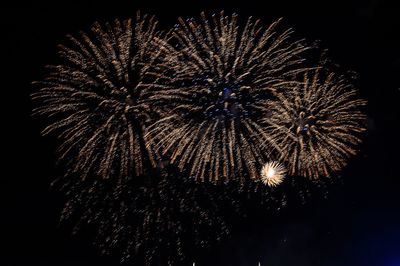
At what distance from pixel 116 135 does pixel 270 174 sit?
18.1 feet

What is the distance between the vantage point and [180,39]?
23.4 metres

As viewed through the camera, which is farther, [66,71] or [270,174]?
[270,174]

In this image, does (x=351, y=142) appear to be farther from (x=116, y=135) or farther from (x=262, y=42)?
(x=116, y=135)

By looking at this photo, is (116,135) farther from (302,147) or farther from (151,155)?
(302,147)

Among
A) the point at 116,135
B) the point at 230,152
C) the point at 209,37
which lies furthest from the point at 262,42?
the point at 116,135

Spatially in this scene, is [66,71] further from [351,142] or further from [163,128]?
[351,142]

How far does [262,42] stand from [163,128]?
422 cm

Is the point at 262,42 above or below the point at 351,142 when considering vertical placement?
above

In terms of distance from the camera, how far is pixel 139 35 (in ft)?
77.2

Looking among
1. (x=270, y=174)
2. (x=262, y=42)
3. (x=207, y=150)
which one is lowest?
(x=270, y=174)

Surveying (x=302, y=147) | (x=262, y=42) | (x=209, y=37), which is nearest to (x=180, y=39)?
(x=209, y=37)

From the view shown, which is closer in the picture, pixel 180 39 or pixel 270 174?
pixel 180 39

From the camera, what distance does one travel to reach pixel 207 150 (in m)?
24.0

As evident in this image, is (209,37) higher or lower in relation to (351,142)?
higher
